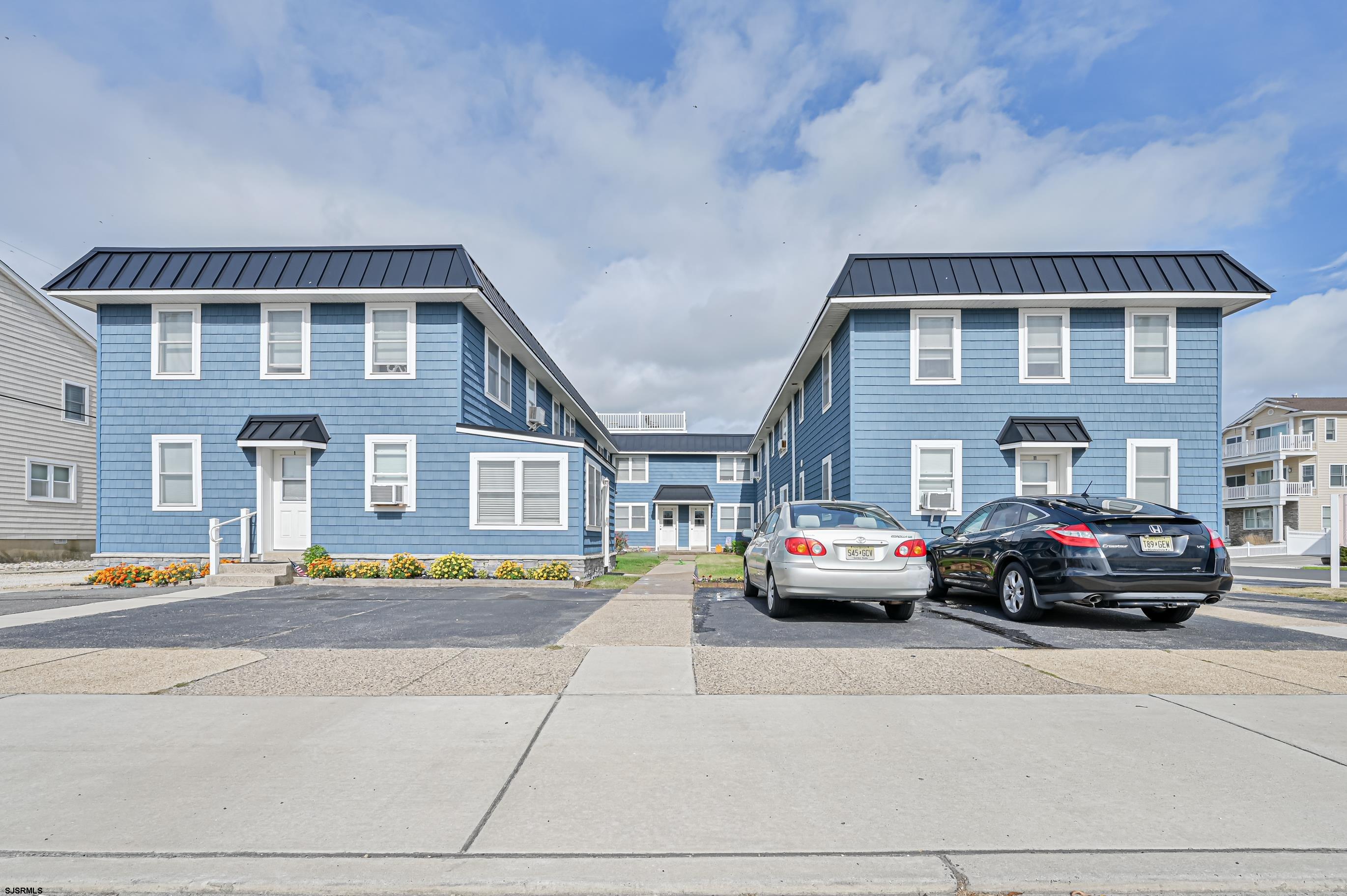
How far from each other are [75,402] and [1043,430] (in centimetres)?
2928

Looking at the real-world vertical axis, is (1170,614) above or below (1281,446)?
below

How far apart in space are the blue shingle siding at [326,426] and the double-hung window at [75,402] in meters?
10.4

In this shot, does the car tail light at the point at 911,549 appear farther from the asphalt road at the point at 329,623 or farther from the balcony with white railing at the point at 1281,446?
the balcony with white railing at the point at 1281,446

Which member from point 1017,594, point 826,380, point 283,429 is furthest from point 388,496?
point 1017,594

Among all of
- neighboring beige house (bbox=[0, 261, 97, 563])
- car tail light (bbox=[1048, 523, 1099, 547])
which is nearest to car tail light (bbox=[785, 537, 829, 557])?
car tail light (bbox=[1048, 523, 1099, 547])

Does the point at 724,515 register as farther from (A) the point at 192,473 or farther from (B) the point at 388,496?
(A) the point at 192,473

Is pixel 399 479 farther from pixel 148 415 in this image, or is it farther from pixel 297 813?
pixel 297 813

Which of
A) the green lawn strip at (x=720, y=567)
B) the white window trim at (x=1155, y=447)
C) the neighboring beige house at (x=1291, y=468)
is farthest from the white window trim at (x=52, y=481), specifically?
the neighboring beige house at (x=1291, y=468)

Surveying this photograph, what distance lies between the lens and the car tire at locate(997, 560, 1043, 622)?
8.73 meters

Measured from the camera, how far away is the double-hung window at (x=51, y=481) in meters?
22.6

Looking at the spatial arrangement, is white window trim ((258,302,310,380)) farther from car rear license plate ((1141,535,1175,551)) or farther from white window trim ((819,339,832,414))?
car rear license plate ((1141,535,1175,551))

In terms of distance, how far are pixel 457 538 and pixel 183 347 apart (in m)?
7.57

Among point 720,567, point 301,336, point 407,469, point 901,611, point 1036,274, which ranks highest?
point 1036,274

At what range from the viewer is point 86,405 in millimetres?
24969
